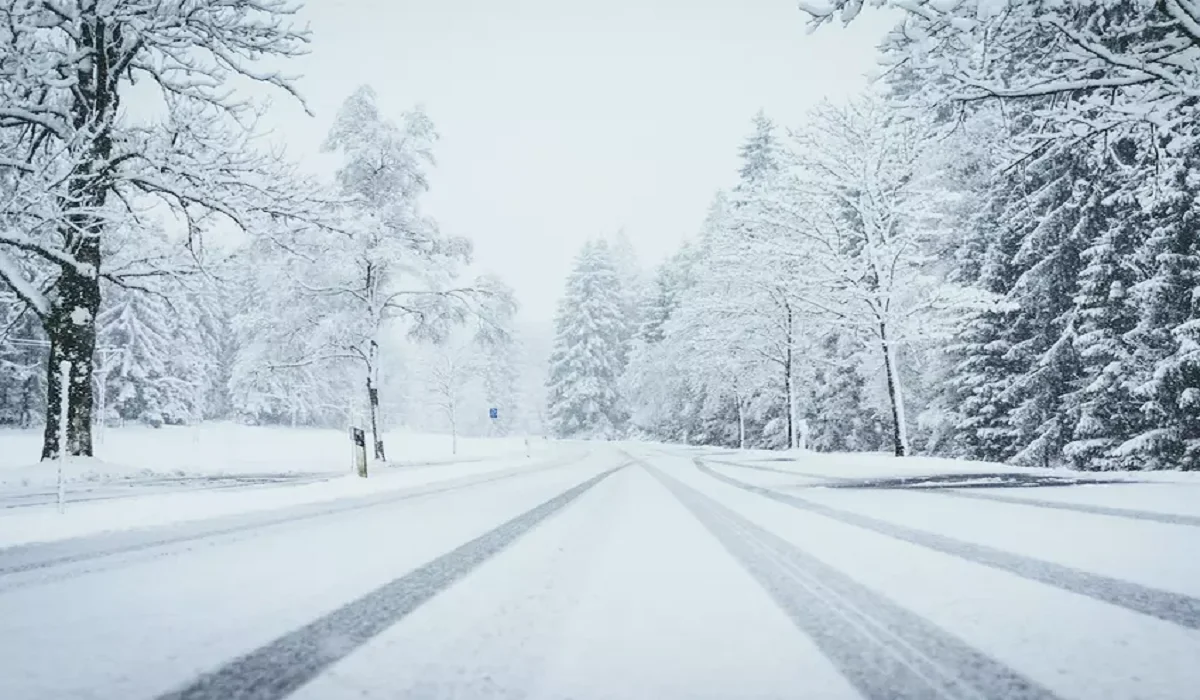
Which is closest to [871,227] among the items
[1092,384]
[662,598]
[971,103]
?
[1092,384]

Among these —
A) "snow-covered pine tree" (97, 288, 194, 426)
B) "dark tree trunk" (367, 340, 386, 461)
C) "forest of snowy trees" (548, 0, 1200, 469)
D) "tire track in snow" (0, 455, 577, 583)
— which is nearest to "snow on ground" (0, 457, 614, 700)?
"tire track in snow" (0, 455, 577, 583)

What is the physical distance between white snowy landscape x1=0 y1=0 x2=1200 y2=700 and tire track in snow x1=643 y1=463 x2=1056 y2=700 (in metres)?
0.02

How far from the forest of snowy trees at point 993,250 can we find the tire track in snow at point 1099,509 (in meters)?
4.51

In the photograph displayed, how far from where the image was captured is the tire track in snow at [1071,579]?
8.52ft

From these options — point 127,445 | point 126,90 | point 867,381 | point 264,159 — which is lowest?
point 127,445

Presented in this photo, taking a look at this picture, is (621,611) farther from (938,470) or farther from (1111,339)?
(1111,339)

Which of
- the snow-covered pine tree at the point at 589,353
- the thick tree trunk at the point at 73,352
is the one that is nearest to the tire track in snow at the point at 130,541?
the thick tree trunk at the point at 73,352

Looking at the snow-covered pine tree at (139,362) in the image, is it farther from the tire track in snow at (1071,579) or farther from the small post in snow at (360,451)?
the tire track in snow at (1071,579)

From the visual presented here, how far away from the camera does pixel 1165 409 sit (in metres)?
14.7

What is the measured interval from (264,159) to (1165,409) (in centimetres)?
2019

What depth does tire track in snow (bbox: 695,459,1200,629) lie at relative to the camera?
260 cm

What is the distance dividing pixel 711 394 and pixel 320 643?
130ft

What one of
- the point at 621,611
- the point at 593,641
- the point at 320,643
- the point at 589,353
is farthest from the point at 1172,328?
the point at 589,353

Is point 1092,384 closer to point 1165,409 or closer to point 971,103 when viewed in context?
point 1165,409
